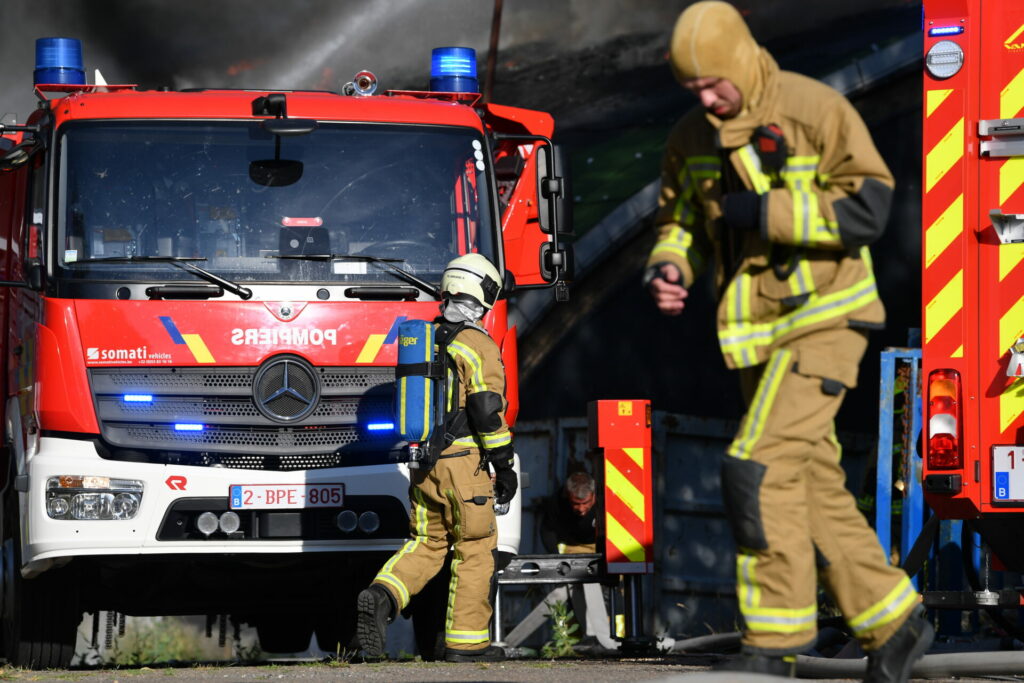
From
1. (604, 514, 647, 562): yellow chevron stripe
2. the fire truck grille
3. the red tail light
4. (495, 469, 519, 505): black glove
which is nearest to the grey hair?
(604, 514, 647, 562): yellow chevron stripe

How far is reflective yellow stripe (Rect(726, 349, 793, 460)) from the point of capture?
519 centimetres

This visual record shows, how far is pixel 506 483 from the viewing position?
28.0 ft

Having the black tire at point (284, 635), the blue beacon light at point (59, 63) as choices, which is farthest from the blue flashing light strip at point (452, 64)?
the black tire at point (284, 635)

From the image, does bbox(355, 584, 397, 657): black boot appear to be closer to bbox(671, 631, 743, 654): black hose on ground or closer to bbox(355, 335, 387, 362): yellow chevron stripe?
bbox(355, 335, 387, 362): yellow chevron stripe

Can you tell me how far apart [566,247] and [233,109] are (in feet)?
5.80

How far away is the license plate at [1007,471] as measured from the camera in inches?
282

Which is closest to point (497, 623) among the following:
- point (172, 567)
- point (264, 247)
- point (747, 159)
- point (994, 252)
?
point (172, 567)

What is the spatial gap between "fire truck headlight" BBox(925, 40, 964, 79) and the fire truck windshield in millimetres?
2645

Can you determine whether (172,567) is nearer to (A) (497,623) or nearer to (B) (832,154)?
(A) (497,623)

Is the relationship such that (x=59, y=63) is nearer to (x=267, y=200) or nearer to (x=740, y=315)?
(x=267, y=200)

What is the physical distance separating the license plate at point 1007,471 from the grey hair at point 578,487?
16.3ft

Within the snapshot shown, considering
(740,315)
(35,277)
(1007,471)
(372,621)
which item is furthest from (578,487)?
(740,315)

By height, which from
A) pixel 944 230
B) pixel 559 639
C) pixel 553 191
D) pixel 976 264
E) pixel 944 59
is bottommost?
pixel 559 639

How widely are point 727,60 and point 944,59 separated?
236cm
